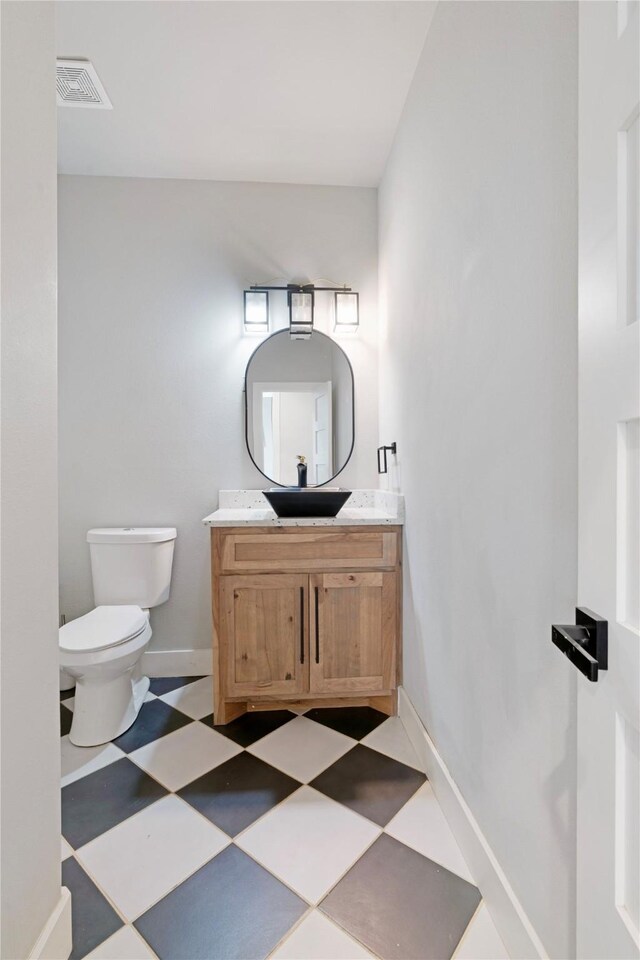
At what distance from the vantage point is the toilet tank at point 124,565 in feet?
7.53

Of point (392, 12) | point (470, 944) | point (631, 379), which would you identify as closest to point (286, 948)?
point (470, 944)

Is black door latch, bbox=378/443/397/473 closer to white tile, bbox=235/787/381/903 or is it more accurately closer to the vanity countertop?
the vanity countertop

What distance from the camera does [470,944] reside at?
1078mm

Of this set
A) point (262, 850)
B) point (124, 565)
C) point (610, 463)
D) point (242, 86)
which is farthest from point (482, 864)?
point (242, 86)

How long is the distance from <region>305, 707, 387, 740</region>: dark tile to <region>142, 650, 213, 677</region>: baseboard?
0.71 meters

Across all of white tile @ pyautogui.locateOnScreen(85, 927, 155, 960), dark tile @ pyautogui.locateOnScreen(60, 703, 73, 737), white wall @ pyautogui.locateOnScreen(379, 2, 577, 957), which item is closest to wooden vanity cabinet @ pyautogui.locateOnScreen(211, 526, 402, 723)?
white wall @ pyautogui.locateOnScreen(379, 2, 577, 957)

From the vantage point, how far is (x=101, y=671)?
186cm

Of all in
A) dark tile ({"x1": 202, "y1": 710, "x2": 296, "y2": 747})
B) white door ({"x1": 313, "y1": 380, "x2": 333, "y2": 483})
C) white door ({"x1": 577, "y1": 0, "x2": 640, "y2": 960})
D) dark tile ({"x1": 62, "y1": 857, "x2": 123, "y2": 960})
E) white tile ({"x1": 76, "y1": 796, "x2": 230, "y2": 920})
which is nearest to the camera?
white door ({"x1": 577, "y1": 0, "x2": 640, "y2": 960})

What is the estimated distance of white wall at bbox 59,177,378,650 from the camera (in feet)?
8.02

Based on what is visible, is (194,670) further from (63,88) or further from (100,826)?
(63,88)

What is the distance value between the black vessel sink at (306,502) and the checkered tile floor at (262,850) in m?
0.92

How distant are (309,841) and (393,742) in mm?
588

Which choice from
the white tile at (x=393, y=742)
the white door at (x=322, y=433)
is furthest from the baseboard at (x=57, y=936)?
the white door at (x=322, y=433)

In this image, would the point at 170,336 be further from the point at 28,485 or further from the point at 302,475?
the point at 28,485
